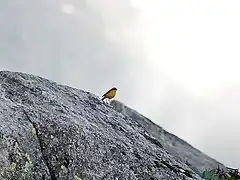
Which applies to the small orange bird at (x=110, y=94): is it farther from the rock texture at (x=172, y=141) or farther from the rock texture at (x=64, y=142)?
the rock texture at (x=172, y=141)

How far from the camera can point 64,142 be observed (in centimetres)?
645

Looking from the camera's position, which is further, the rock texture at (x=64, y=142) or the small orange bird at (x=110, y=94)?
the small orange bird at (x=110, y=94)

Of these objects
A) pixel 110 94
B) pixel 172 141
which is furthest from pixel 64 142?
pixel 172 141

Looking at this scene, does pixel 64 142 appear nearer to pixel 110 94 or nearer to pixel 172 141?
pixel 110 94

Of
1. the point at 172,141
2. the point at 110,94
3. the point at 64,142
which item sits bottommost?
the point at 64,142

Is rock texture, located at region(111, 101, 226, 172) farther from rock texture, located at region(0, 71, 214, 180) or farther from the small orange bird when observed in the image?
rock texture, located at region(0, 71, 214, 180)

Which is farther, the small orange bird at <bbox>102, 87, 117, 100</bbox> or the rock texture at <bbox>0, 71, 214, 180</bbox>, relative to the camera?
the small orange bird at <bbox>102, 87, 117, 100</bbox>

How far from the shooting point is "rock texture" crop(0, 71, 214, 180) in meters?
6.01

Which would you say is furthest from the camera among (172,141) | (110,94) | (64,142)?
(172,141)

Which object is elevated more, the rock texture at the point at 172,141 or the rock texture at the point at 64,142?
the rock texture at the point at 172,141

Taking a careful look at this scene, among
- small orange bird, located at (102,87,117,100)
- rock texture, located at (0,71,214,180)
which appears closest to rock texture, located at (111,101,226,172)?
small orange bird, located at (102,87,117,100)

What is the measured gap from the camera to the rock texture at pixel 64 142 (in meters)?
6.01

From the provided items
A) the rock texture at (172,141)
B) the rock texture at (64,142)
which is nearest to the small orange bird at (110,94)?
the rock texture at (64,142)

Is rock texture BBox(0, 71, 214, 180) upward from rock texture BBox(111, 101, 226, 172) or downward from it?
downward
